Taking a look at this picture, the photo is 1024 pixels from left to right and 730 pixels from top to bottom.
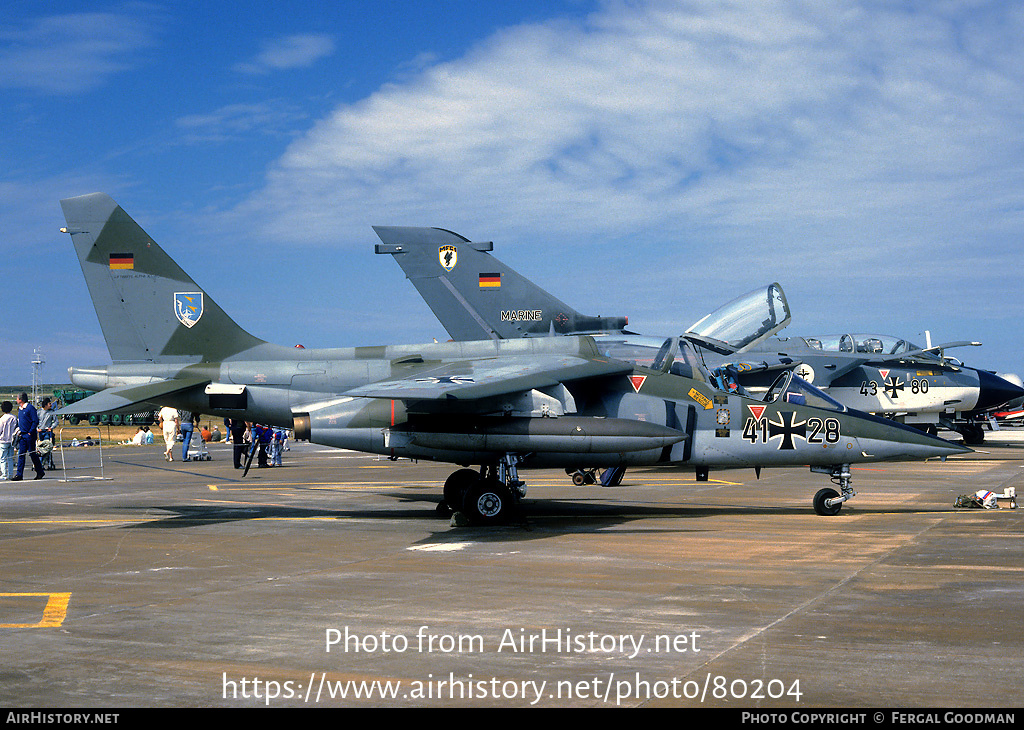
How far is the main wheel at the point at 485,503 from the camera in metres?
13.6

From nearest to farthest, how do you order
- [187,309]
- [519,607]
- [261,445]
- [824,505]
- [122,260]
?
1. [519,607]
2. [824,505]
3. [122,260]
4. [187,309]
5. [261,445]

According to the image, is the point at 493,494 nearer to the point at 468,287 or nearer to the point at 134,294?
the point at 134,294

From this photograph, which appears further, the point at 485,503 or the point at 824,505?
the point at 824,505

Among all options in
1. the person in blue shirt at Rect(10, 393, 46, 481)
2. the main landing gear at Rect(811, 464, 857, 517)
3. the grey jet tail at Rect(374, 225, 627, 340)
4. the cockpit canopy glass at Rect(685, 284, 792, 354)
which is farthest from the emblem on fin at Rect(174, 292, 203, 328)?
the main landing gear at Rect(811, 464, 857, 517)

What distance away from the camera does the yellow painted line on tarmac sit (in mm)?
7402

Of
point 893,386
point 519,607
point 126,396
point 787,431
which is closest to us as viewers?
point 519,607

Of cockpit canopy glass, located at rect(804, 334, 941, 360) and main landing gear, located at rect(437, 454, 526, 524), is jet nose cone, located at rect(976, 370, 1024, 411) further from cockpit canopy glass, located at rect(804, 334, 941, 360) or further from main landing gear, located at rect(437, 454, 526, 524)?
main landing gear, located at rect(437, 454, 526, 524)

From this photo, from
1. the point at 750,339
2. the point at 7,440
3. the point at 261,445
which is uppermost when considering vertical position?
the point at 750,339

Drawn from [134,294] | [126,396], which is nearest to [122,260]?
[134,294]

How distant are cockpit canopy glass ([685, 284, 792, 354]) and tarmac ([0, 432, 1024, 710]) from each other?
3.01 m

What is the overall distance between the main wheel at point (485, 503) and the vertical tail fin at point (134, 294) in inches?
206

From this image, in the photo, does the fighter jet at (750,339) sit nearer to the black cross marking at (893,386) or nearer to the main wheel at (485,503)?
the black cross marking at (893,386)

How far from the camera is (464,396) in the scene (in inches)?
481

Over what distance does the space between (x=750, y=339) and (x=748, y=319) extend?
1.39 ft
